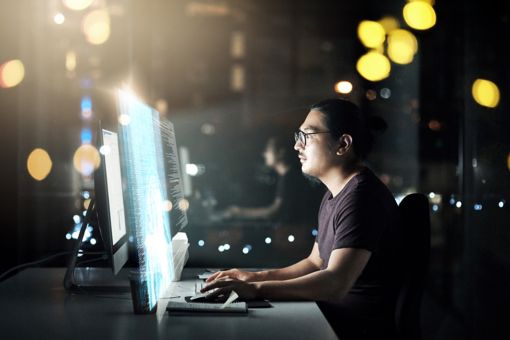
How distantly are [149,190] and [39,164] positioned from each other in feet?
4.43

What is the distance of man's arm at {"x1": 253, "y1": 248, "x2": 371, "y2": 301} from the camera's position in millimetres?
1628

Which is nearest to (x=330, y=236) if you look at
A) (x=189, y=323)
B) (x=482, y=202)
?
(x=189, y=323)

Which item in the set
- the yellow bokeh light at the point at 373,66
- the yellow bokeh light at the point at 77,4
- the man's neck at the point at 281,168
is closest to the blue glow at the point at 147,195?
the yellow bokeh light at the point at 77,4

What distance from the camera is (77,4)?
11.4 feet

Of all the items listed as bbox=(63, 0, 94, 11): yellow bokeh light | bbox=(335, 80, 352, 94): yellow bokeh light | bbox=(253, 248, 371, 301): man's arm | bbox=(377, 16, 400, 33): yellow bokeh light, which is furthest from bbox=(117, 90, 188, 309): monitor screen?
bbox=(377, 16, 400, 33): yellow bokeh light

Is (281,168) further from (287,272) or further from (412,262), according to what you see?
(412,262)

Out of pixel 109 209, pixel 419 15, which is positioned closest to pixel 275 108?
pixel 419 15

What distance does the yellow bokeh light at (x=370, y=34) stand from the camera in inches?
165

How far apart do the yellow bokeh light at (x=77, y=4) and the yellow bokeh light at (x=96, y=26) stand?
5cm

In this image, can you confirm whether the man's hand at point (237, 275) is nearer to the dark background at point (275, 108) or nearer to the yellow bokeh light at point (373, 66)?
the dark background at point (275, 108)

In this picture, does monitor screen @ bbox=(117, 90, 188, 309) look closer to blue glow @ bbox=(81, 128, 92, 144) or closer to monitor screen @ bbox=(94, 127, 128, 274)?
monitor screen @ bbox=(94, 127, 128, 274)

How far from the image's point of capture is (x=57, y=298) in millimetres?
1704

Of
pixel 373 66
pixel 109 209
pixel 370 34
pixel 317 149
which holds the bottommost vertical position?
pixel 109 209

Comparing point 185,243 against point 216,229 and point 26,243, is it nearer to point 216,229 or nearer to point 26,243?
point 26,243
